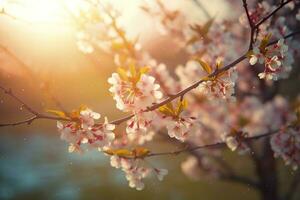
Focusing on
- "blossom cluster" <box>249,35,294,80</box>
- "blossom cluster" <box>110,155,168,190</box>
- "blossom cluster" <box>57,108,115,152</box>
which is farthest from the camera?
"blossom cluster" <box>110,155,168,190</box>

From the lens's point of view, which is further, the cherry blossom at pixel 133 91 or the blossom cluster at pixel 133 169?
the blossom cluster at pixel 133 169

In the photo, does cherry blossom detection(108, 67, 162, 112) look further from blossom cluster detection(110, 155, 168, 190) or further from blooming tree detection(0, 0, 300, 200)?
blossom cluster detection(110, 155, 168, 190)

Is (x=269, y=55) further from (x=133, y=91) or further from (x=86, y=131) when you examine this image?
(x=86, y=131)

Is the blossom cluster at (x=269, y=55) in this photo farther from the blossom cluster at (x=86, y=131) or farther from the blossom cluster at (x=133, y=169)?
the blossom cluster at (x=133, y=169)

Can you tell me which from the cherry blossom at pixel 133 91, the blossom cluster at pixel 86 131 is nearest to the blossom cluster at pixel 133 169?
the blossom cluster at pixel 86 131

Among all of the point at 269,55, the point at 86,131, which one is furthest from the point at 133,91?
the point at 269,55

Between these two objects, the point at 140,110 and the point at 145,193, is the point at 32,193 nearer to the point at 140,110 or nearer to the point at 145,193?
the point at 145,193

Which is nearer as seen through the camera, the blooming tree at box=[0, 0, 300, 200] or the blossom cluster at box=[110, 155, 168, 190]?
the blooming tree at box=[0, 0, 300, 200]

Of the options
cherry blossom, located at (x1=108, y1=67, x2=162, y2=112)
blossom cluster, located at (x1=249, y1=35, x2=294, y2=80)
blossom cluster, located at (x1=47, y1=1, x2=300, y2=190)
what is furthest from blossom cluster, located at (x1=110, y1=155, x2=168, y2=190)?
blossom cluster, located at (x1=249, y1=35, x2=294, y2=80)

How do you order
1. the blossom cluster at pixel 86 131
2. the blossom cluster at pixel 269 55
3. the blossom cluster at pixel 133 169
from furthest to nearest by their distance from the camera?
the blossom cluster at pixel 133 169 → the blossom cluster at pixel 86 131 → the blossom cluster at pixel 269 55

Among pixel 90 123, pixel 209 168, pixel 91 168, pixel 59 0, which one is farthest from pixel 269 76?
pixel 91 168
